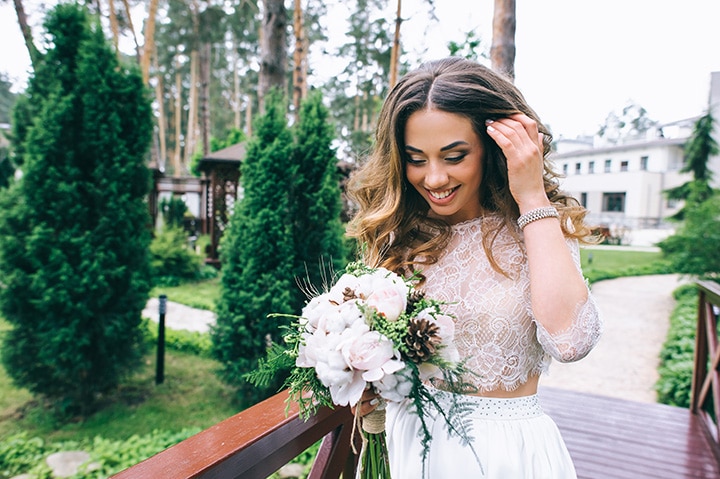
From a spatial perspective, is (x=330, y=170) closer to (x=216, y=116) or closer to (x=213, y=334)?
(x=213, y=334)

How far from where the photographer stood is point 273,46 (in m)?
6.31

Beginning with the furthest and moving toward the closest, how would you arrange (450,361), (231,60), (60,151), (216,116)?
(216,116) → (231,60) → (60,151) → (450,361)

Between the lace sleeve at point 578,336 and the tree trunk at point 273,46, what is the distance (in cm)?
572

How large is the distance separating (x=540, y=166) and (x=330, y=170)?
3211 mm

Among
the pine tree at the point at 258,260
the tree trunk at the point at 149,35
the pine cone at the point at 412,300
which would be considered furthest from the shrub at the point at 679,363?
the tree trunk at the point at 149,35

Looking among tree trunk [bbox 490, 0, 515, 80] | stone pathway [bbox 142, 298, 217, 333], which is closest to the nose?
tree trunk [bbox 490, 0, 515, 80]

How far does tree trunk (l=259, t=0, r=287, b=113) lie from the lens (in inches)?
248

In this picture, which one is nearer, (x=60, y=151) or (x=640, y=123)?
(x=60, y=151)

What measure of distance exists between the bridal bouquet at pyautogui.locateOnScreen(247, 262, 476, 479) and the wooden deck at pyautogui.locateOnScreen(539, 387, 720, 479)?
218cm

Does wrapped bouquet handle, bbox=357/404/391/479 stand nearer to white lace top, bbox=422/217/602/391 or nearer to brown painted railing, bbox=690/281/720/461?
white lace top, bbox=422/217/602/391

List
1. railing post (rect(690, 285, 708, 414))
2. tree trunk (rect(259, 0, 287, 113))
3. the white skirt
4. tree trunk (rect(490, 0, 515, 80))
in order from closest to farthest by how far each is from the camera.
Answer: the white skirt < railing post (rect(690, 285, 708, 414)) < tree trunk (rect(490, 0, 515, 80)) < tree trunk (rect(259, 0, 287, 113))

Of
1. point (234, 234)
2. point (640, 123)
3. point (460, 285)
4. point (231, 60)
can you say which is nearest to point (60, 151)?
point (234, 234)

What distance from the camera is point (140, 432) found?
3900mm

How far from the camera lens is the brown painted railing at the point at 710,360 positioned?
308cm
